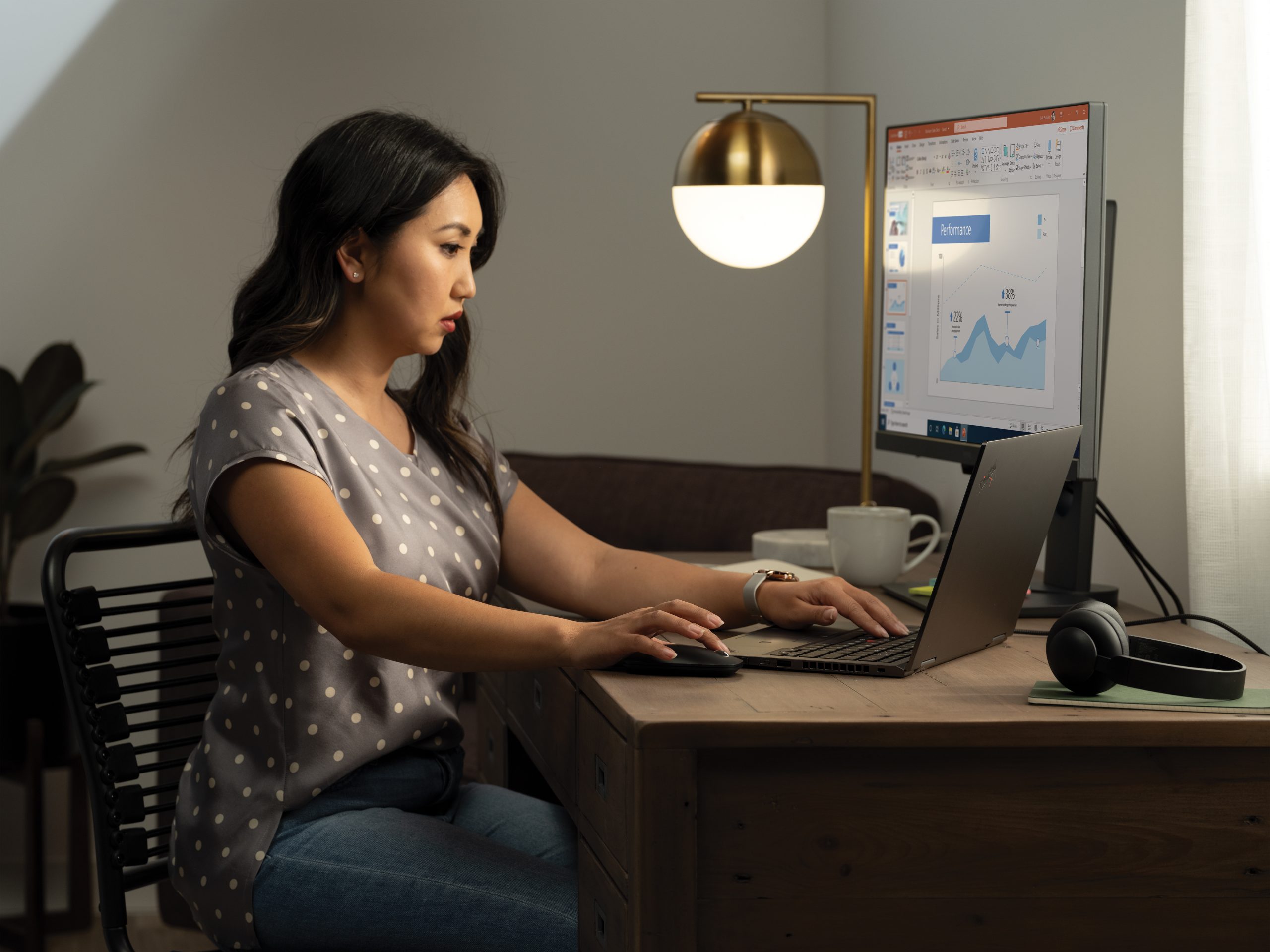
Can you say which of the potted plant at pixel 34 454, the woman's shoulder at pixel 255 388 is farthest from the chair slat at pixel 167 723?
the potted plant at pixel 34 454

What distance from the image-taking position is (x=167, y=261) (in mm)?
2934

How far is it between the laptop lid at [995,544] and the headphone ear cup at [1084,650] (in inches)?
3.6

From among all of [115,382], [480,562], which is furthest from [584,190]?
[480,562]

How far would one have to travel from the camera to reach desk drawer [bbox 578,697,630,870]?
3.12ft

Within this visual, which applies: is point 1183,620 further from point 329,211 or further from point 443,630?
point 329,211

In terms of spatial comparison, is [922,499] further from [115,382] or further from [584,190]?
[115,382]

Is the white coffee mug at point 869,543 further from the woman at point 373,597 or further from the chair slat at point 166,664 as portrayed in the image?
the chair slat at point 166,664

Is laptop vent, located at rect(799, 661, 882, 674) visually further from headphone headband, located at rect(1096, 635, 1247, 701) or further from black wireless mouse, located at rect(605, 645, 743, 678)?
headphone headband, located at rect(1096, 635, 1247, 701)

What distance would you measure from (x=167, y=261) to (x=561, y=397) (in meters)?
0.96

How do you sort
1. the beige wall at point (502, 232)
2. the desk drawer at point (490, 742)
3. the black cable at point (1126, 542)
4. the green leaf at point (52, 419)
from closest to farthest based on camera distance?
the black cable at point (1126, 542) → the desk drawer at point (490, 742) → the green leaf at point (52, 419) → the beige wall at point (502, 232)

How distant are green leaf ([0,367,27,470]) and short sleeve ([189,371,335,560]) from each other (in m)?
1.82

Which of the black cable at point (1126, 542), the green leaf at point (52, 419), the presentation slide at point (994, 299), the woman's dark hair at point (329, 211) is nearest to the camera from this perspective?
the woman's dark hair at point (329, 211)

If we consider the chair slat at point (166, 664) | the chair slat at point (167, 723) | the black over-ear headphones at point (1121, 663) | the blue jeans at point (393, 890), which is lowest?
the blue jeans at point (393, 890)

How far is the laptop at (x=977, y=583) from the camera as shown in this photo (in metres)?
1.02
